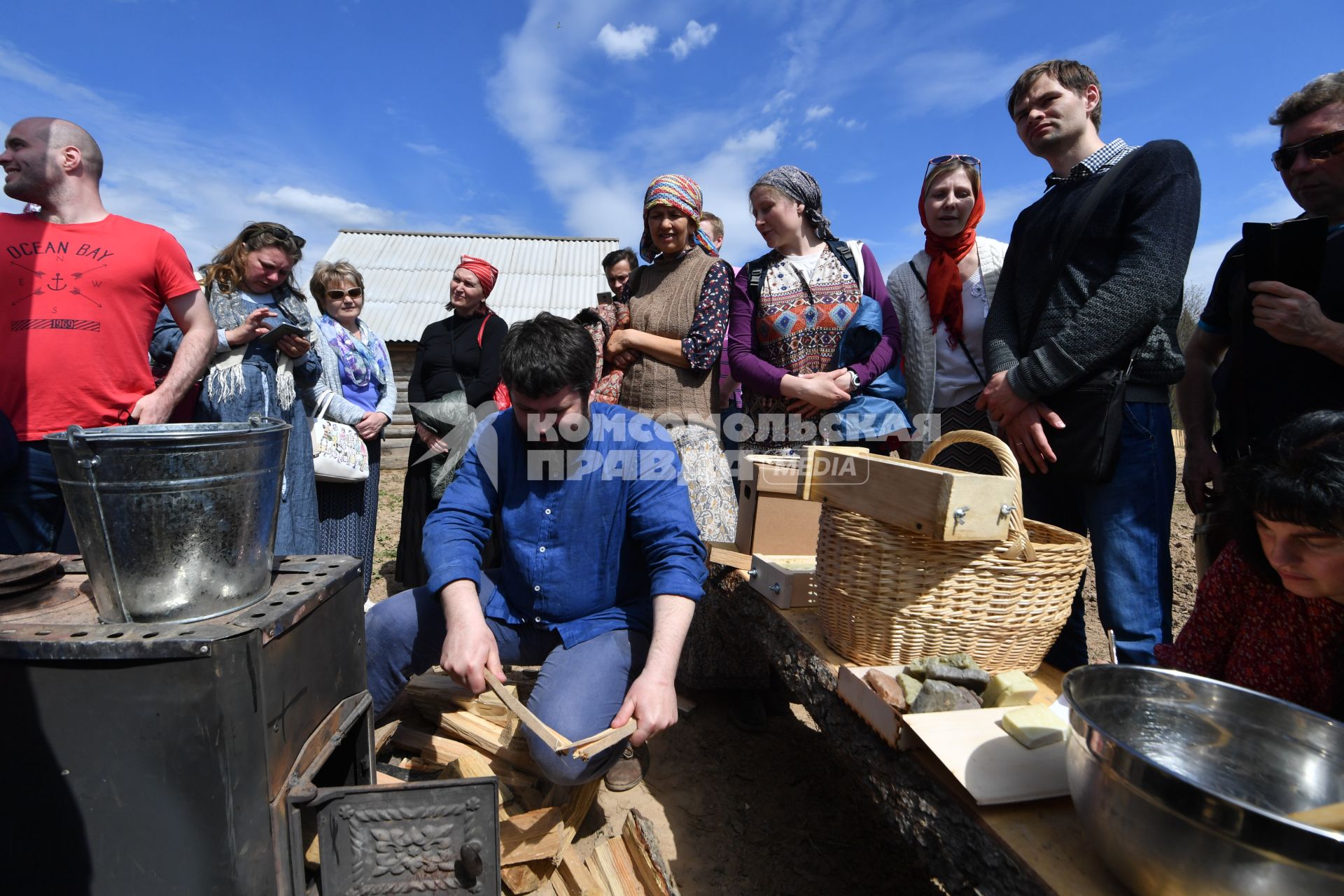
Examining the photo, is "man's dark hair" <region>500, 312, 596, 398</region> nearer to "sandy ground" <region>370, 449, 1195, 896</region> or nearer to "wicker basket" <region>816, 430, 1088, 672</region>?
"wicker basket" <region>816, 430, 1088, 672</region>

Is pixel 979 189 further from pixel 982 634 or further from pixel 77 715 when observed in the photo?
pixel 77 715

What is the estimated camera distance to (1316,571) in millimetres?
1245

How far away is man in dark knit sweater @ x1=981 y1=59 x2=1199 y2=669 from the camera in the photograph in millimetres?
1981

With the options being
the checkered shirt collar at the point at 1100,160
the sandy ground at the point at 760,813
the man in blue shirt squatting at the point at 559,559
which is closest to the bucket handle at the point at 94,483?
the man in blue shirt squatting at the point at 559,559

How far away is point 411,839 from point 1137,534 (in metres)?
2.06

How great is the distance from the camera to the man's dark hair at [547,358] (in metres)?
1.94

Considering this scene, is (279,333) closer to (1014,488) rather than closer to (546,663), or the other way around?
(546,663)

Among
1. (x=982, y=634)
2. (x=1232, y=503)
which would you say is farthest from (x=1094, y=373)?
(x=982, y=634)

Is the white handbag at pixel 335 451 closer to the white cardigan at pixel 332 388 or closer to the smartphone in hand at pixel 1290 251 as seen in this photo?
the white cardigan at pixel 332 388

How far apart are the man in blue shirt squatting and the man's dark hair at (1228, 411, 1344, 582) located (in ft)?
4.20

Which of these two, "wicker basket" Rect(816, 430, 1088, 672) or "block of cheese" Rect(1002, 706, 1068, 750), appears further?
"wicker basket" Rect(816, 430, 1088, 672)

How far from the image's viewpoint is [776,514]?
105 inches

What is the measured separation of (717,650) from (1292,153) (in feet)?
8.56

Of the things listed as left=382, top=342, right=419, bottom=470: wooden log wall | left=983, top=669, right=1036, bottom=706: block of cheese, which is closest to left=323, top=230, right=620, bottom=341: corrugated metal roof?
left=382, top=342, right=419, bottom=470: wooden log wall
